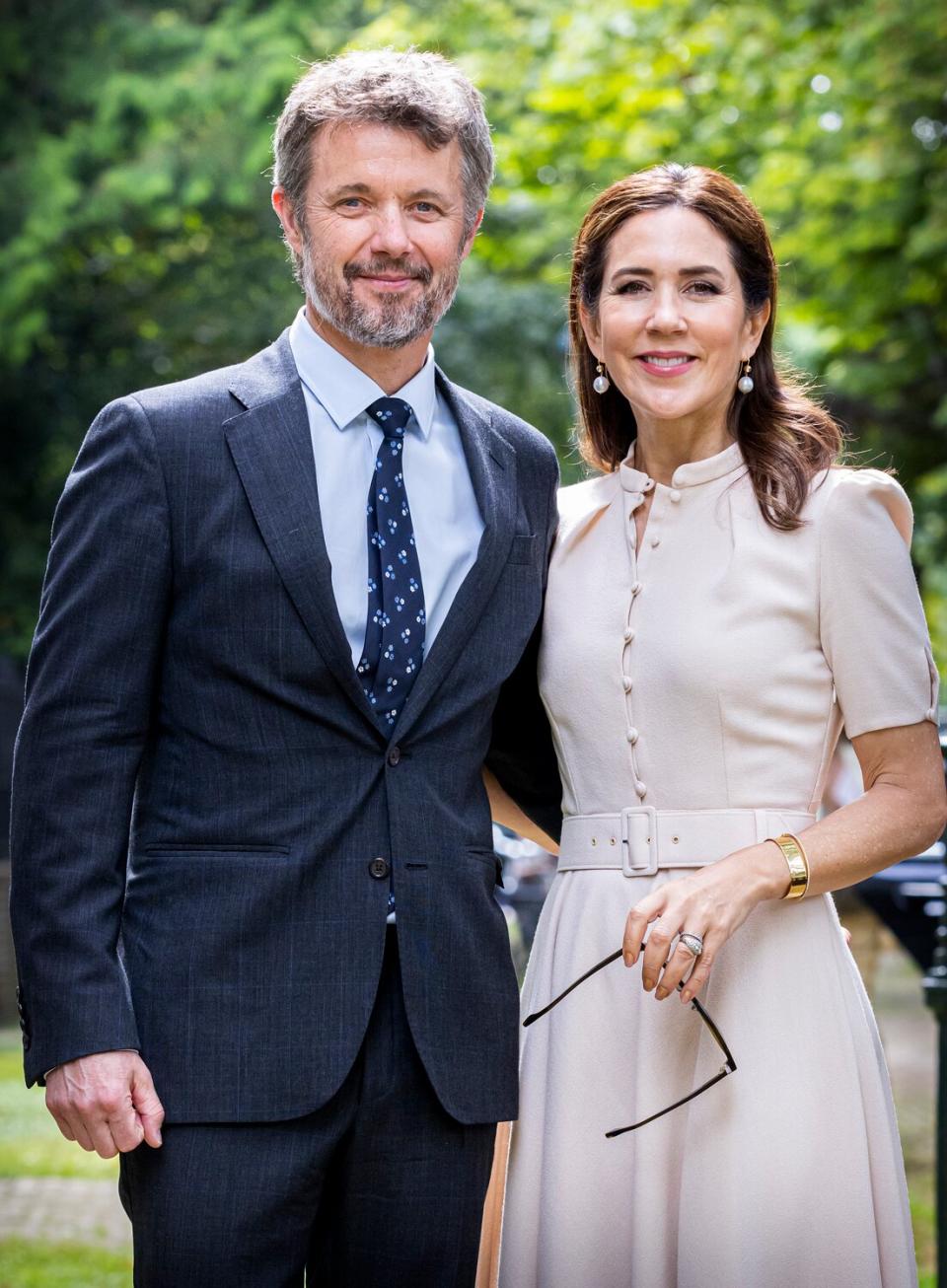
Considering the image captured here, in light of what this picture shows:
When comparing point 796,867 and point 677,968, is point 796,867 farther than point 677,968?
Yes

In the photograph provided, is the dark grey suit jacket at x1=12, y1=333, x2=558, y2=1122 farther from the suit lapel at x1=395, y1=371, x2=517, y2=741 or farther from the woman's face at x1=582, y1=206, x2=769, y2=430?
the woman's face at x1=582, y1=206, x2=769, y2=430

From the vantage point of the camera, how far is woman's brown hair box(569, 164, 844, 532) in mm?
3189

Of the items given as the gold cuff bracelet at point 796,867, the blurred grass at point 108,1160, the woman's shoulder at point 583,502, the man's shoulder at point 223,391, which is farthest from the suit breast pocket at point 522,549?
the blurred grass at point 108,1160

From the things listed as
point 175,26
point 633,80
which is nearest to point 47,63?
point 175,26

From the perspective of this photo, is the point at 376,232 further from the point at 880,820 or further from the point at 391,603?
the point at 880,820

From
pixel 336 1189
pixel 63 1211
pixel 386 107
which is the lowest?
pixel 63 1211

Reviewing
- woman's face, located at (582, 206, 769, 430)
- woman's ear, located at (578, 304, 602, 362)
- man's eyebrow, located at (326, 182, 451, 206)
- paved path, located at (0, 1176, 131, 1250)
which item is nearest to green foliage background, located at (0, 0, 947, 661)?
woman's ear, located at (578, 304, 602, 362)

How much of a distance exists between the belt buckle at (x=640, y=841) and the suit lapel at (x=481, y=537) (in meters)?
0.41

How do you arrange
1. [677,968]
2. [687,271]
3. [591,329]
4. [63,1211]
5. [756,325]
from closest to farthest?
1. [677,968]
2. [687,271]
3. [756,325]
4. [591,329]
5. [63,1211]

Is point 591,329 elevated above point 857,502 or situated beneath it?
elevated above

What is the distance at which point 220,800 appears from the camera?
9.55 feet

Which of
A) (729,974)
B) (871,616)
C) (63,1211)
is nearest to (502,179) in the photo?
(63,1211)

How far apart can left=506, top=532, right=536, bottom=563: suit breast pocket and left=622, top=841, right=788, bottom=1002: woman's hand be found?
69cm

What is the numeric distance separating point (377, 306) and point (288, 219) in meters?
0.29
